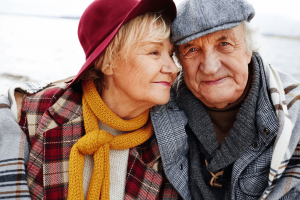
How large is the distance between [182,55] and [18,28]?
10.5 meters

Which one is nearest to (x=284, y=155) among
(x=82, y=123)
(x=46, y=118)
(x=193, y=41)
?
(x=193, y=41)

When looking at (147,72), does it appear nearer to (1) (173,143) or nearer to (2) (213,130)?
(1) (173,143)

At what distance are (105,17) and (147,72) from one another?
0.47 m

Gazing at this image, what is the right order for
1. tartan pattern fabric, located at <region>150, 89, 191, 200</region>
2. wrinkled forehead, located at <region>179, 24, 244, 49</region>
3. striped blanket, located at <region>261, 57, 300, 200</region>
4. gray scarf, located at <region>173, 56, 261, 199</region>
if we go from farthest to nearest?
tartan pattern fabric, located at <region>150, 89, 191, 200</region>, gray scarf, located at <region>173, 56, 261, 199</region>, wrinkled forehead, located at <region>179, 24, 244, 49</region>, striped blanket, located at <region>261, 57, 300, 200</region>

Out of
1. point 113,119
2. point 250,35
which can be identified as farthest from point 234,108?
point 113,119

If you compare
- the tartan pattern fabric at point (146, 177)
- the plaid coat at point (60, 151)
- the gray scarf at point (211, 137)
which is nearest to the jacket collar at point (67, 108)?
the plaid coat at point (60, 151)

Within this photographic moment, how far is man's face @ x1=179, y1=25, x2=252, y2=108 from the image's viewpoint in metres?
1.65

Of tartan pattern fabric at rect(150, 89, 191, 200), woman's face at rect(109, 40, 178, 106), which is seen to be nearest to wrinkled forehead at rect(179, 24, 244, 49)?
woman's face at rect(109, 40, 178, 106)

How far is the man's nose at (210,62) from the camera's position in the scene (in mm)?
1657

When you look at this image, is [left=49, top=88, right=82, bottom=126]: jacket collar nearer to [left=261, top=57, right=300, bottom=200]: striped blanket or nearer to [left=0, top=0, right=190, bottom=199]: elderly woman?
[left=0, top=0, right=190, bottom=199]: elderly woman

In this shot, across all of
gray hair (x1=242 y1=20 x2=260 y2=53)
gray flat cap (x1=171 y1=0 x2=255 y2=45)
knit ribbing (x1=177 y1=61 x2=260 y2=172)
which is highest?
gray flat cap (x1=171 y1=0 x2=255 y2=45)

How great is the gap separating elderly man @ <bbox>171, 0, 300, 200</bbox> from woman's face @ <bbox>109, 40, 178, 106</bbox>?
15cm

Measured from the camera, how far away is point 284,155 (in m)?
1.54

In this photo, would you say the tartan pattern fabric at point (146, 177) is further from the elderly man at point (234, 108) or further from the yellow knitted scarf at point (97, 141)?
the elderly man at point (234, 108)
